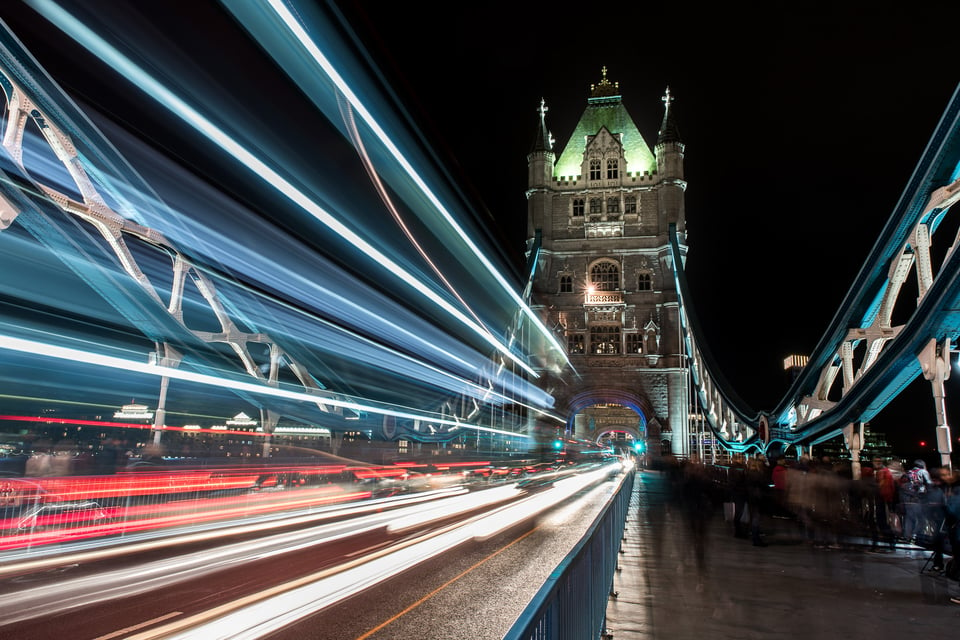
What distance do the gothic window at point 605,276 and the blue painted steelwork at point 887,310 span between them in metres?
31.2

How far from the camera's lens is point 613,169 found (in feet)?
200

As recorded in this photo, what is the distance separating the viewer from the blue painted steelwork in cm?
1335

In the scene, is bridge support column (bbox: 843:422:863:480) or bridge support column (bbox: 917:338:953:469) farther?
bridge support column (bbox: 843:422:863:480)

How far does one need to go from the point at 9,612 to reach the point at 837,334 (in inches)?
884

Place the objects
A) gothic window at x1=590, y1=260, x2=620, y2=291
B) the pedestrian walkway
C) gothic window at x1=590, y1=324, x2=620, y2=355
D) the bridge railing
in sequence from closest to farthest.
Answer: the bridge railing
the pedestrian walkway
gothic window at x1=590, y1=324, x2=620, y2=355
gothic window at x1=590, y1=260, x2=620, y2=291

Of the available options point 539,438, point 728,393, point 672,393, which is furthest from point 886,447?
point 539,438

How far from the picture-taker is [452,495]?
56.9 feet

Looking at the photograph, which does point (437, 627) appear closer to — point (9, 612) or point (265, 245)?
point (9, 612)

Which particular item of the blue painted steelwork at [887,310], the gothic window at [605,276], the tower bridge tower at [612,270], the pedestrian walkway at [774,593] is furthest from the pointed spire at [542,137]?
the pedestrian walkway at [774,593]

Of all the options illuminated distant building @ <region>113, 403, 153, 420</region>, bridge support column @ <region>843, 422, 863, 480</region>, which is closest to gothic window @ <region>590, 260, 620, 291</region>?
bridge support column @ <region>843, 422, 863, 480</region>

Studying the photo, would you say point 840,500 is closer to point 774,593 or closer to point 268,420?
point 774,593

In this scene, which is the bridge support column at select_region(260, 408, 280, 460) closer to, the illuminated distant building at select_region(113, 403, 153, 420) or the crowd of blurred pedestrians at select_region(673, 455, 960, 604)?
the illuminated distant building at select_region(113, 403, 153, 420)

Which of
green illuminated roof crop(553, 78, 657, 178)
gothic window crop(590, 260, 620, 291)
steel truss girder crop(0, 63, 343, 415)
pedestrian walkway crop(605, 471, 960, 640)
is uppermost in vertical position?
green illuminated roof crop(553, 78, 657, 178)

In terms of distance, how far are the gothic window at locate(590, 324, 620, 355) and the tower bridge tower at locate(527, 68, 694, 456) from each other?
3.4 inches
